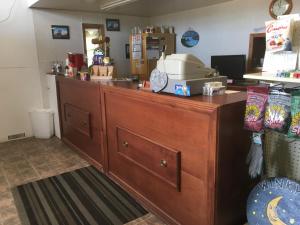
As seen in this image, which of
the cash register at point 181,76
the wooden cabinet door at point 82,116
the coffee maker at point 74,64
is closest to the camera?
the cash register at point 181,76

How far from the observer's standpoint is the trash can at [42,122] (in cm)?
423

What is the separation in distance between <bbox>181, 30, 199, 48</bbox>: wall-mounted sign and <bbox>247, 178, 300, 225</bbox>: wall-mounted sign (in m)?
3.80

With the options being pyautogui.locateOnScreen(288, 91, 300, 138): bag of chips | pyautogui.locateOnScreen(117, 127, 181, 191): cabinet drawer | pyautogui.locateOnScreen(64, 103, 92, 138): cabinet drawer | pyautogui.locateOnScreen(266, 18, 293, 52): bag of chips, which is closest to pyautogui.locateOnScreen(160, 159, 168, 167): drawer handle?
pyautogui.locateOnScreen(117, 127, 181, 191): cabinet drawer

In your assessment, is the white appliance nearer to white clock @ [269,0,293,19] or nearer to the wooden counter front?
the wooden counter front

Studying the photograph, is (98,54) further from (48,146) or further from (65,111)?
(48,146)

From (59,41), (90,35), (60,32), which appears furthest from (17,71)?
(90,35)

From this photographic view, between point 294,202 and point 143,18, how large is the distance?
4.99 metres

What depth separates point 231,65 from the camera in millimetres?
4164

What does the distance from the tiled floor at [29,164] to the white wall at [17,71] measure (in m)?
0.40

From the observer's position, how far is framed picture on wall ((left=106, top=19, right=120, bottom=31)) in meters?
5.04

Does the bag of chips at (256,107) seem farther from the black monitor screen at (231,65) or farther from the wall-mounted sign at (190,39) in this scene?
the wall-mounted sign at (190,39)

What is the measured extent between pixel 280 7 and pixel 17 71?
4.13 metres

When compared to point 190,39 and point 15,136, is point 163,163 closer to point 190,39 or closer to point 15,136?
point 15,136

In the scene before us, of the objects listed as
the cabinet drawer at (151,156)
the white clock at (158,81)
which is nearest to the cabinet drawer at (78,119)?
the cabinet drawer at (151,156)
